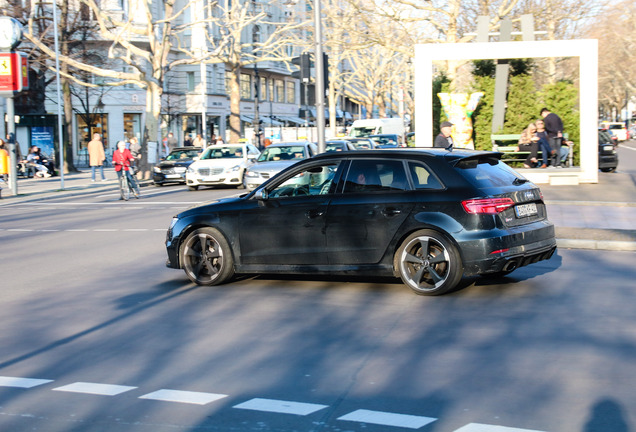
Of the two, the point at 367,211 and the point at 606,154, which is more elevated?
the point at 606,154

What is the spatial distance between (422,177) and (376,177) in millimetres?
515

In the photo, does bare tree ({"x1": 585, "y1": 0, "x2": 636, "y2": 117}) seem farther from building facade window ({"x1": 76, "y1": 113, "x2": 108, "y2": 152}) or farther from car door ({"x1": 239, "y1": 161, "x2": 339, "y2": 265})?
car door ({"x1": 239, "y1": 161, "x2": 339, "y2": 265})

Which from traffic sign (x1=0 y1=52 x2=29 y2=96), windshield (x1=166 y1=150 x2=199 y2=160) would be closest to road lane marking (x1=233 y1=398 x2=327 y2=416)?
traffic sign (x1=0 y1=52 x2=29 y2=96)

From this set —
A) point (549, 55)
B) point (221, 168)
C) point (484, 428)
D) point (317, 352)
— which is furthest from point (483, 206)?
point (221, 168)

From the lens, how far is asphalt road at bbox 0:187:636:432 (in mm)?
5152

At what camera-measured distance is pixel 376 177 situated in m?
9.38

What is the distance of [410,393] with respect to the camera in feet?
18.3

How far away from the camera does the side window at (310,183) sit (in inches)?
377

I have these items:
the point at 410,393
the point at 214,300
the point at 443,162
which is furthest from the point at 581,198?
the point at 410,393

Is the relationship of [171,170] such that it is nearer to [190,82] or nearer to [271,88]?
[190,82]

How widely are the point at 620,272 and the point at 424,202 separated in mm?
2964

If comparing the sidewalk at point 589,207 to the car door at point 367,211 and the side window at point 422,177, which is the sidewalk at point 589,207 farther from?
the car door at point 367,211

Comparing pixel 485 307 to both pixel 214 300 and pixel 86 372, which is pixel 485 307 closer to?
pixel 214 300

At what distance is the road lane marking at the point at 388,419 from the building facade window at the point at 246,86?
68899mm
